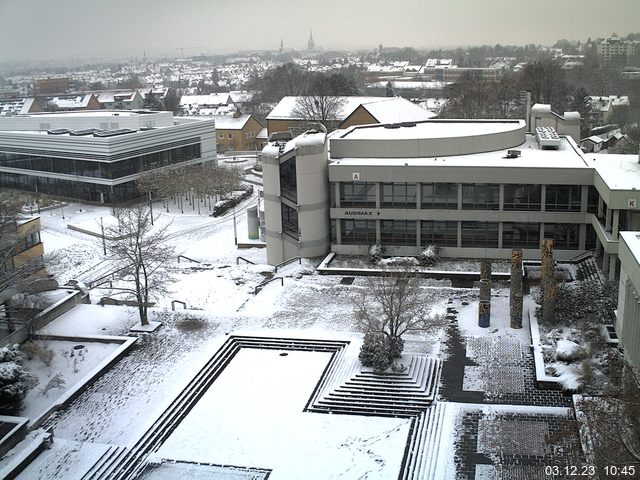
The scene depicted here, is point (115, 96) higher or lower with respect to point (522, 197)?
higher

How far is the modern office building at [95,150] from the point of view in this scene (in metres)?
59.2

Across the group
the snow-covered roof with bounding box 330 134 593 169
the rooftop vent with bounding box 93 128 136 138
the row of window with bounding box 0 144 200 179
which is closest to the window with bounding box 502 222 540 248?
the snow-covered roof with bounding box 330 134 593 169

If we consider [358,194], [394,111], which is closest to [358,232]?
[358,194]

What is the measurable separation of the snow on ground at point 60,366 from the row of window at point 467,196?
52.3ft

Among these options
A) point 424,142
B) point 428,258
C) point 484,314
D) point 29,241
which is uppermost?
point 424,142

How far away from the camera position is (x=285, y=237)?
40.3 metres

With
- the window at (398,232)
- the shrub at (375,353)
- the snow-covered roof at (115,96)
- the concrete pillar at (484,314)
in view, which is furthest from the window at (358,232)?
the snow-covered roof at (115,96)

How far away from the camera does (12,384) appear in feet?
80.9

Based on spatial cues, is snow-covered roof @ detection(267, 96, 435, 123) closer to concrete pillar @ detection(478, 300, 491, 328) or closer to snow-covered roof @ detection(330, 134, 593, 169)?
snow-covered roof @ detection(330, 134, 593, 169)

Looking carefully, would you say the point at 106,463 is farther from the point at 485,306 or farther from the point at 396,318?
the point at 485,306

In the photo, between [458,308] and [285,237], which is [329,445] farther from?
[285,237]

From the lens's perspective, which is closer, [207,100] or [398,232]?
[398,232]

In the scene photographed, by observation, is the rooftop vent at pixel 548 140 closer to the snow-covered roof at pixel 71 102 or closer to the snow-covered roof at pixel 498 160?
the snow-covered roof at pixel 498 160

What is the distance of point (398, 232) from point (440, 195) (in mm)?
3112
